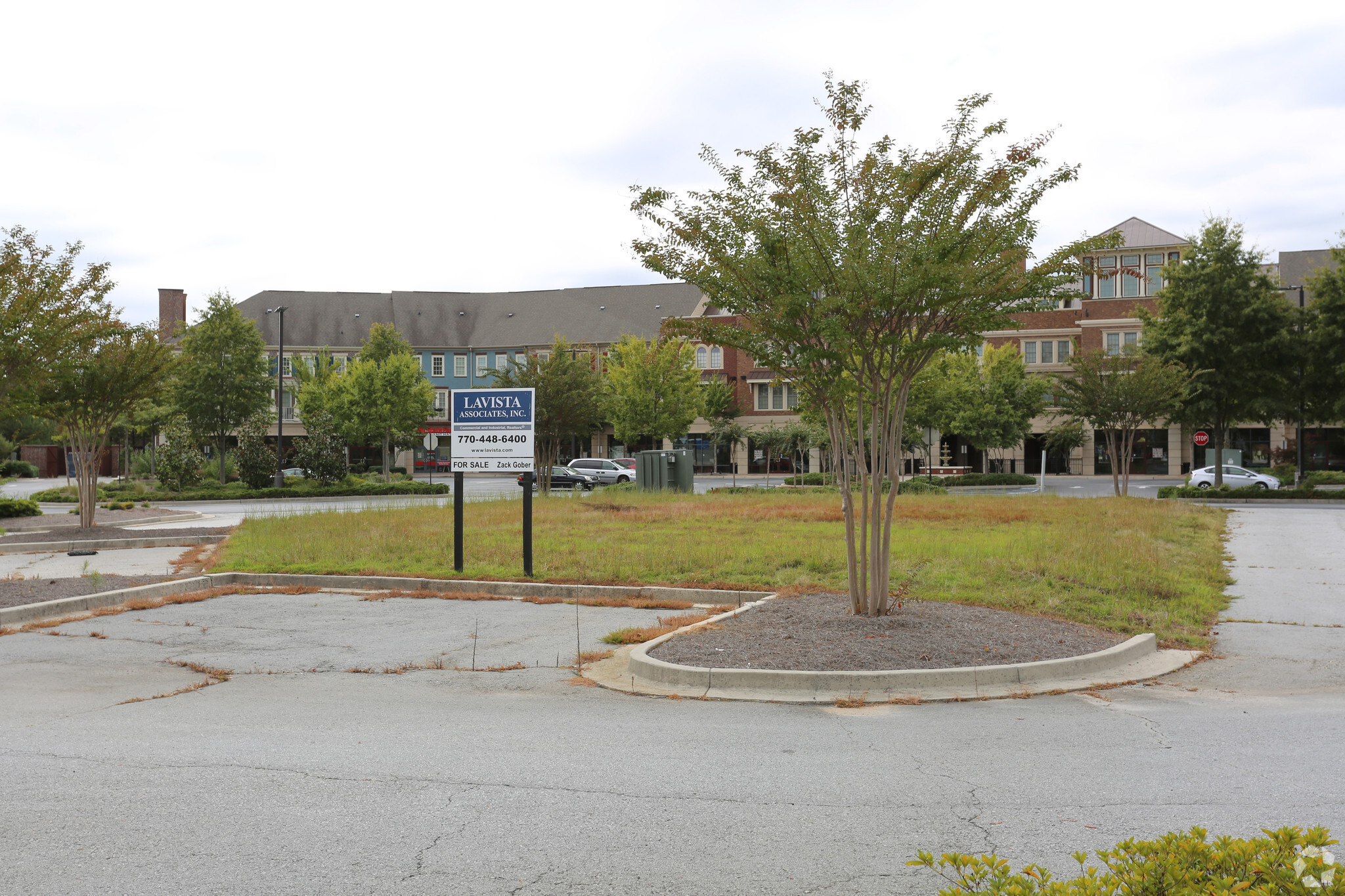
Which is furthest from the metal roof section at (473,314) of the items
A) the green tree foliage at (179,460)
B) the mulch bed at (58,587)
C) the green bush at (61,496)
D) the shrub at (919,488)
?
the mulch bed at (58,587)

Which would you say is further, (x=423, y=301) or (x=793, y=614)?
(x=423, y=301)

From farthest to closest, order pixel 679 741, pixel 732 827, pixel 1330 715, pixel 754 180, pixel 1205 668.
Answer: pixel 754 180
pixel 1205 668
pixel 1330 715
pixel 679 741
pixel 732 827

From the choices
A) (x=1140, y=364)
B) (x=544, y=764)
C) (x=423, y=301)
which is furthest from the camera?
(x=423, y=301)

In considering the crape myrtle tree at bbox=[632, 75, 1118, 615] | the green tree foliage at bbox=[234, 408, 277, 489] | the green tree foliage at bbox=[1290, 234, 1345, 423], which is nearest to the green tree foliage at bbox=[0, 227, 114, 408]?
the crape myrtle tree at bbox=[632, 75, 1118, 615]

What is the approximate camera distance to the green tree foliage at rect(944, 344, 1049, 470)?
51312 millimetres

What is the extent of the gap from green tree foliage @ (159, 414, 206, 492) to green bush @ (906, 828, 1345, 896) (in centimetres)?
4522

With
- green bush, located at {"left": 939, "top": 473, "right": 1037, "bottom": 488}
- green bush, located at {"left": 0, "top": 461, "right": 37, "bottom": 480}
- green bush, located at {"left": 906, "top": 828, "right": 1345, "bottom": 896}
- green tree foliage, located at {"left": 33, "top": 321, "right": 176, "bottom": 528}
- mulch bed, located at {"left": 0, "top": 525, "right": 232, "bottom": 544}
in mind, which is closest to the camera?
green bush, located at {"left": 906, "top": 828, "right": 1345, "bottom": 896}

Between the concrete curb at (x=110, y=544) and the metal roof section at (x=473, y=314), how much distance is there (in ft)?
178

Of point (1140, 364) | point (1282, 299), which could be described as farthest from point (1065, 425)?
point (1282, 299)

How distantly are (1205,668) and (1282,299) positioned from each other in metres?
33.9

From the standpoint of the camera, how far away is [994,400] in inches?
2095

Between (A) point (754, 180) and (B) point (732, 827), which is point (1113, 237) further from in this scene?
(B) point (732, 827)

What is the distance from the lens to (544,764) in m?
5.57

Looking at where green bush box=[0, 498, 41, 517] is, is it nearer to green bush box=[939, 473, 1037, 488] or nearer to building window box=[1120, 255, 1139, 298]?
green bush box=[939, 473, 1037, 488]
